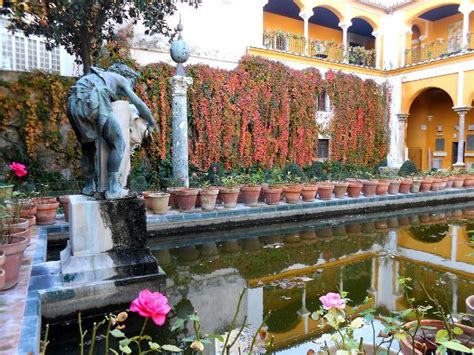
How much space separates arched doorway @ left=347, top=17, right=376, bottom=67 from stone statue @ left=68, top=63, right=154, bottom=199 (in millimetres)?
14520

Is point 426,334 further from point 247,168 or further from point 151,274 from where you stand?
point 247,168

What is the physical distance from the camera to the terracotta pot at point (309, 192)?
7719mm

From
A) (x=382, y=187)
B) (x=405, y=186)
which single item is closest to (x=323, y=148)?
(x=405, y=186)

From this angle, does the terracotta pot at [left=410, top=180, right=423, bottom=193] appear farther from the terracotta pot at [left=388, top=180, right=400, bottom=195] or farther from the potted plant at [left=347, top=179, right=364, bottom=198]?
the potted plant at [left=347, top=179, right=364, bottom=198]

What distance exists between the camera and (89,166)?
358 centimetres

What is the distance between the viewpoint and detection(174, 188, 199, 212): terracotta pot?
646 centimetres

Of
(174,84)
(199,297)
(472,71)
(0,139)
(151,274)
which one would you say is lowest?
(199,297)

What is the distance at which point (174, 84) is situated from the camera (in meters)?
8.34

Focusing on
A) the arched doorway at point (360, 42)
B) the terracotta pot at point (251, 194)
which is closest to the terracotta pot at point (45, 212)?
the terracotta pot at point (251, 194)

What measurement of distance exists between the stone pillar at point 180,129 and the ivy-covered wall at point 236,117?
207cm

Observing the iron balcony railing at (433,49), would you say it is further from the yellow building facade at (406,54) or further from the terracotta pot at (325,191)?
the terracotta pot at (325,191)

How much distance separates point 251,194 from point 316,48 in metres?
10.8

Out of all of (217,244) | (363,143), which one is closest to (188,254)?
(217,244)

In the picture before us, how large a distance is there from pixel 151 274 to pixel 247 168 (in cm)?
882
